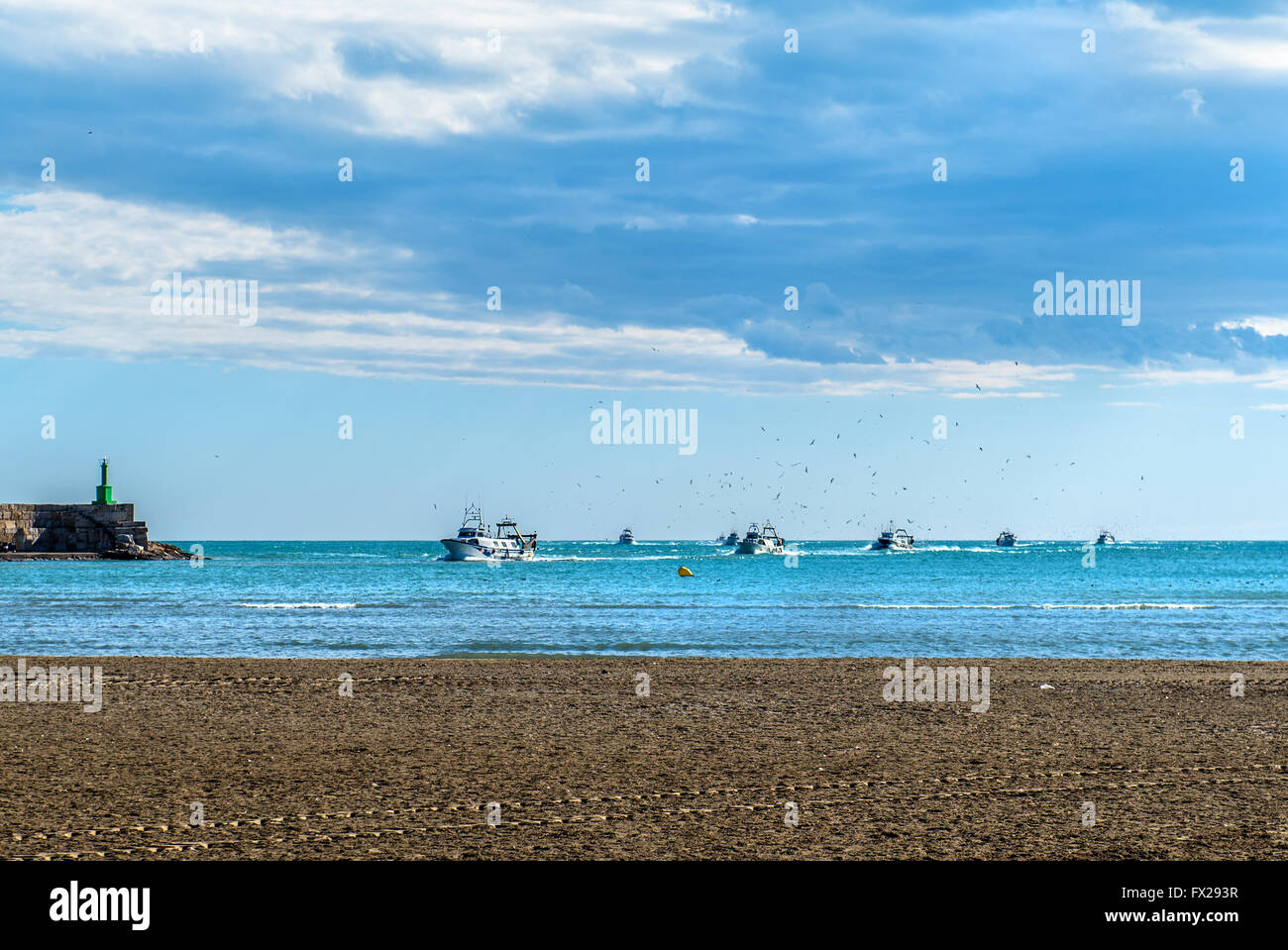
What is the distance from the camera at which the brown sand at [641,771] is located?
29.3 feet

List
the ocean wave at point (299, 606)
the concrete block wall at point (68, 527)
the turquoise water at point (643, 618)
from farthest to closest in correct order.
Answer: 1. the concrete block wall at point (68, 527)
2. the ocean wave at point (299, 606)
3. the turquoise water at point (643, 618)

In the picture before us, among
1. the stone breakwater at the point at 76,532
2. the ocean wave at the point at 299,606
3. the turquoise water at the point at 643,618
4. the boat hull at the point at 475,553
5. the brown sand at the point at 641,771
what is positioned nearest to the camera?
the brown sand at the point at 641,771

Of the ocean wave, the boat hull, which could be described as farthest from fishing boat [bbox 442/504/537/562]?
the ocean wave

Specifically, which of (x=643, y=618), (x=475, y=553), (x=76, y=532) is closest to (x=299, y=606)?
(x=643, y=618)

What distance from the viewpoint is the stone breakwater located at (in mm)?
146625

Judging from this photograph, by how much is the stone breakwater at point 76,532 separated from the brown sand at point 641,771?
138 m

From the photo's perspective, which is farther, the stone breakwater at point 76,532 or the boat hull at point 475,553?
the stone breakwater at point 76,532

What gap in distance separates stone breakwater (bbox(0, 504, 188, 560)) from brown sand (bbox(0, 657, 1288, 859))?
452ft

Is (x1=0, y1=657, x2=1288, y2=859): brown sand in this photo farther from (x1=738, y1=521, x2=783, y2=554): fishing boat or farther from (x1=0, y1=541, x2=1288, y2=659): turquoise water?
(x1=738, y1=521, x2=783, y2=554): fishing boat

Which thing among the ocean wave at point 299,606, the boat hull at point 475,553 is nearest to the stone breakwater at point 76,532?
the boat hull at point 475,553

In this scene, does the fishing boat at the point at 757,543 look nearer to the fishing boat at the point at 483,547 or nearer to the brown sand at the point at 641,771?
the fishing boat at the point at 483,547

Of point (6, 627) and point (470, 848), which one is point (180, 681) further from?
point (6, 627)
